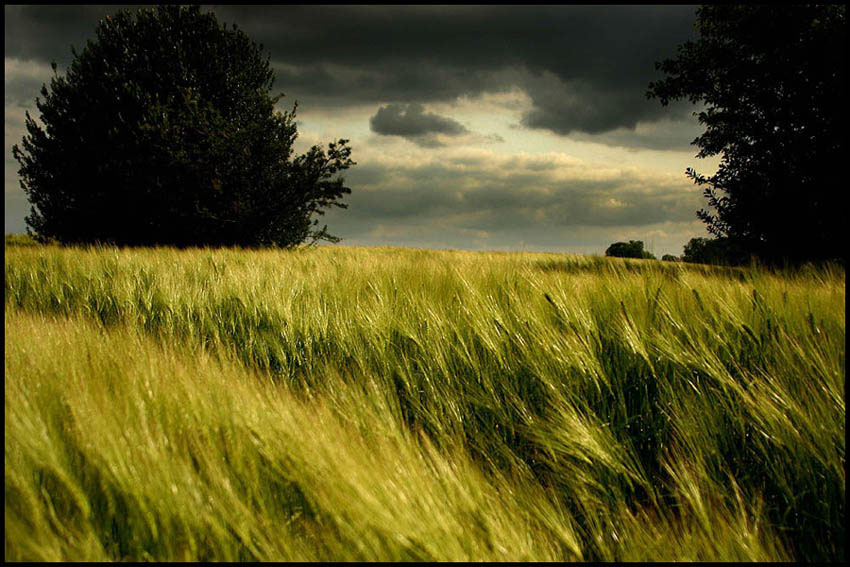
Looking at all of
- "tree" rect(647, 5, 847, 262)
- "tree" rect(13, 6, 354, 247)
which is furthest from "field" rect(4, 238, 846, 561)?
"tree" rect(13, 6, 354, 247)

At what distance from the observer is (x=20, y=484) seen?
85 centimetres

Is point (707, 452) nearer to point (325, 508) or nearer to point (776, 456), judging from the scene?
point (776, 456)

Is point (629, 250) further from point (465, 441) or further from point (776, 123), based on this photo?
point (465, 441)

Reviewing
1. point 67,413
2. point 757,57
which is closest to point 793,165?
point 757,57

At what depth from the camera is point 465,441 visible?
1.36m

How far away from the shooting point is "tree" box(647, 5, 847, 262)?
6.72m

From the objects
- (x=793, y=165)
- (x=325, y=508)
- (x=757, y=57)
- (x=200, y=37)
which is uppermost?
(x=200, y=37)

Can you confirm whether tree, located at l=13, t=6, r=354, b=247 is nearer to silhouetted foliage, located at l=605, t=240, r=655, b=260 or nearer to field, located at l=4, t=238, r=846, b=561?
field, located at l=4, t=238, r=846, b=561

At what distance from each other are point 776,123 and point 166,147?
36.6 ft

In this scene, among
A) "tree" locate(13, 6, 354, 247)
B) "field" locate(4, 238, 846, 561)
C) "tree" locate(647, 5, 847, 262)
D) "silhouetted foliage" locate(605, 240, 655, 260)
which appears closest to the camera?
"field" locate(4, 238, 846, 561)

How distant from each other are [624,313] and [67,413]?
1.90 metres

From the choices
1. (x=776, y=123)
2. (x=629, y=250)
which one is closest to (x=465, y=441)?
(x=776, y=123)

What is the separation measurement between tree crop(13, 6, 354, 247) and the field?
26.7 ft

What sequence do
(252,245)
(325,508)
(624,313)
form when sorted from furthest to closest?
(252,245) < (624,313) < (325,508)
